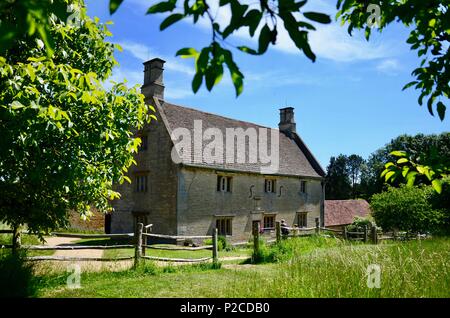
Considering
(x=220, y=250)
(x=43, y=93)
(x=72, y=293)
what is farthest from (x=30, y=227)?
(x=220, y=250)

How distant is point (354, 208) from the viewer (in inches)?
1567

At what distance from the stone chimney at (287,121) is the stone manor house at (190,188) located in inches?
242

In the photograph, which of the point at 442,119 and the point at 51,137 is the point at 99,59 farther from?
the point at 442,119

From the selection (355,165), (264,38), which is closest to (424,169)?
(264,38)

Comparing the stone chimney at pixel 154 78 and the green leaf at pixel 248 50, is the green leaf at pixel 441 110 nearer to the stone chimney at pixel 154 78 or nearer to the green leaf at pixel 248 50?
the green leaf at pixel 248 50

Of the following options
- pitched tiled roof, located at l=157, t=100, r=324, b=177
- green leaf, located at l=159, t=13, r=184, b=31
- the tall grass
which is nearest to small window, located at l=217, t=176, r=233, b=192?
pitched tiled roof, located at l=157, t=100, r=324, b=177

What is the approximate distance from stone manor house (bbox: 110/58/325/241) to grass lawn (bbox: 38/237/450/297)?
9757mm

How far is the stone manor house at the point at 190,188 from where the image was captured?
2020cm

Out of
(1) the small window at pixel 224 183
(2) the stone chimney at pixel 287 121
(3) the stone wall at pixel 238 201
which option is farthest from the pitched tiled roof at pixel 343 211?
(1) the small window at pixel 224 183

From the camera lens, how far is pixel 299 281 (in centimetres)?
681

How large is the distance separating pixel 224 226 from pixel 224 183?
284cm

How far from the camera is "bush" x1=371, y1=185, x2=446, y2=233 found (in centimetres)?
2266

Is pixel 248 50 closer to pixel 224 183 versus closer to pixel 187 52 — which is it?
pixel 187 52

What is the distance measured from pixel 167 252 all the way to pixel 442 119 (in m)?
15.4
